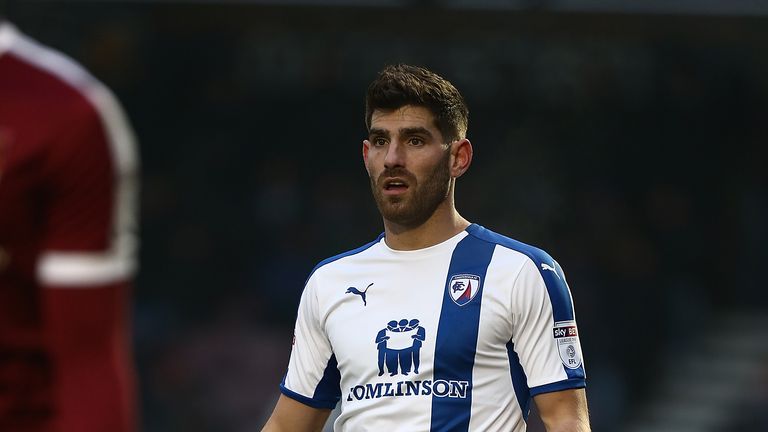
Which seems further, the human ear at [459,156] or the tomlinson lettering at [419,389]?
the human ear at [459,156]

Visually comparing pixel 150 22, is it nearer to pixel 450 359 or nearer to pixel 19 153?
pixel 450 359

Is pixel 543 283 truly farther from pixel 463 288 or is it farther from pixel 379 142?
pixel 379 142

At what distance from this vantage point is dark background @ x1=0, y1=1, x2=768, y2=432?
1116 centimetres

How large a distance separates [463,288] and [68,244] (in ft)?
6.13

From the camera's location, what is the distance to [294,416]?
4.12 m

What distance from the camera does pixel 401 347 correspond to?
384 cm

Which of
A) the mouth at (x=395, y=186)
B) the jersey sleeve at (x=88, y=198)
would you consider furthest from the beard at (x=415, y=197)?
the jersey sleeve at (x=88, y=198)

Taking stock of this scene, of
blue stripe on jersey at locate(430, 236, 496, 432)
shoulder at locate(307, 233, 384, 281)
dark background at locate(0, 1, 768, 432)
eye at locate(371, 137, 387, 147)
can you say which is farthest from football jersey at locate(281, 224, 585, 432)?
dark background at locate(0, 1, 768, 432)

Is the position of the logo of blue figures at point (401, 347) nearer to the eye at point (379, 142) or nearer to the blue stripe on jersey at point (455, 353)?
the blue stripe on jersey at point (455, 353)

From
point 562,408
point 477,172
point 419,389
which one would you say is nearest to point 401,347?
point 419,389

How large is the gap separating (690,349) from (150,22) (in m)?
5.49

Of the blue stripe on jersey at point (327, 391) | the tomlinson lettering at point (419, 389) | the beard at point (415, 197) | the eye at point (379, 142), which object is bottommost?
the blue stripe on jersey at point (327, 391)

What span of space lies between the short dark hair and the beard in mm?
94

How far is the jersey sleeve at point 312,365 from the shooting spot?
13.4ft
